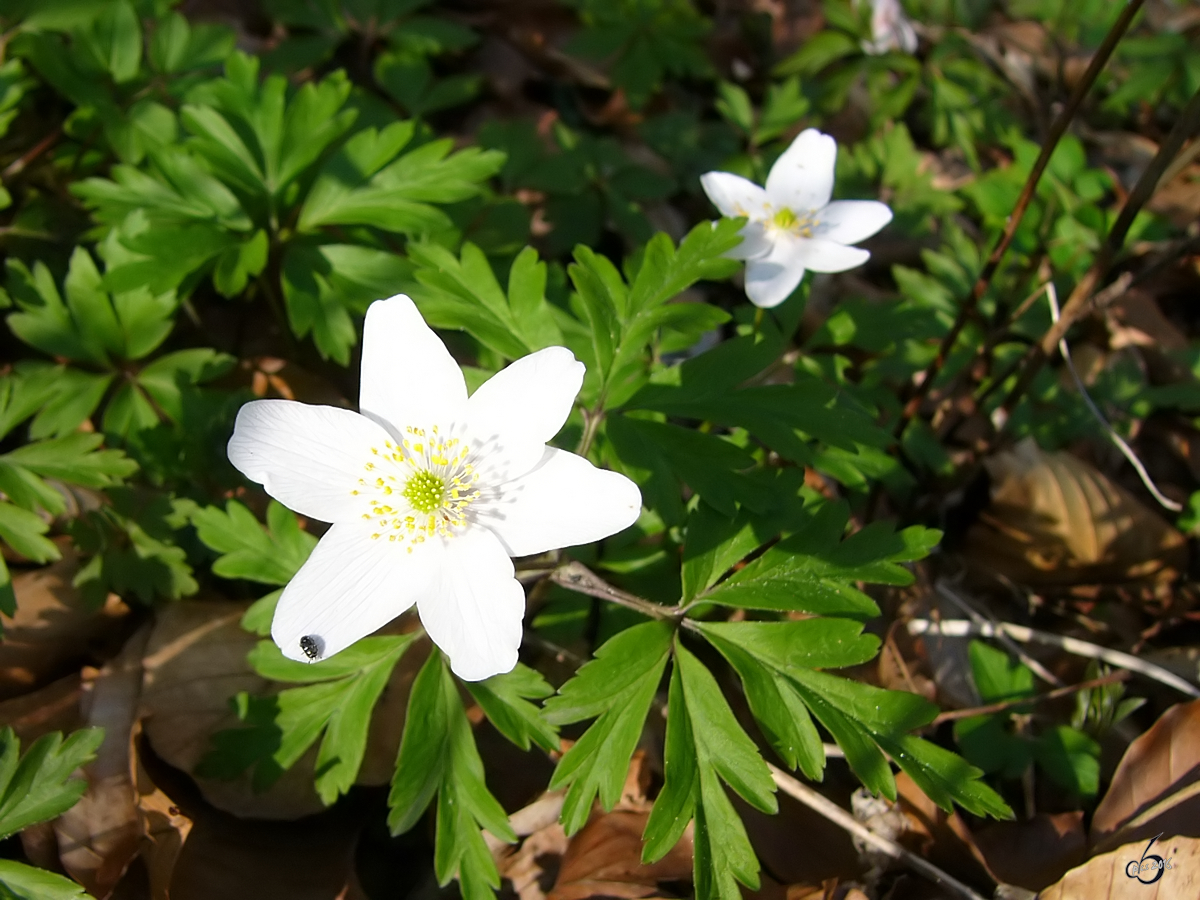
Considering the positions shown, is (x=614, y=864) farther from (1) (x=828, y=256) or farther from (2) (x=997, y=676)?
(1) (x=828, y=256)

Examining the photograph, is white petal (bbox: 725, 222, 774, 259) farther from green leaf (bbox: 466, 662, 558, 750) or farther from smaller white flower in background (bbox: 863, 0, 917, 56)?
smaller white flower in background (bbox: 863, 0, 917, 56)

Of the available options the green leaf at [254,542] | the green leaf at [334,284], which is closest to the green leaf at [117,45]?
the green leaf at [334,284]

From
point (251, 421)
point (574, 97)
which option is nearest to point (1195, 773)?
point (251, 421)

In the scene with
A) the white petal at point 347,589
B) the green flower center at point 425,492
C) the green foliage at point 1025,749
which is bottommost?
the green foliage at point 1025,749

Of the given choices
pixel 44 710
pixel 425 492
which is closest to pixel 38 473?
pixel 44 710

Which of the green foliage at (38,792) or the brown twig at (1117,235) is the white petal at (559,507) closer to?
the green foliage at (38,792)

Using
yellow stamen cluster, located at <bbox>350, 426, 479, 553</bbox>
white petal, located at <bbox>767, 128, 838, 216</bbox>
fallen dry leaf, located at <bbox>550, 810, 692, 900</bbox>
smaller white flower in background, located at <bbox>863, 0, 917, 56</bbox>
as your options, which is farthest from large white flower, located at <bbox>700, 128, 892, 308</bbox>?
smaller white flower in background, located at <bbox>863, 0, 917, 56</bbox>
